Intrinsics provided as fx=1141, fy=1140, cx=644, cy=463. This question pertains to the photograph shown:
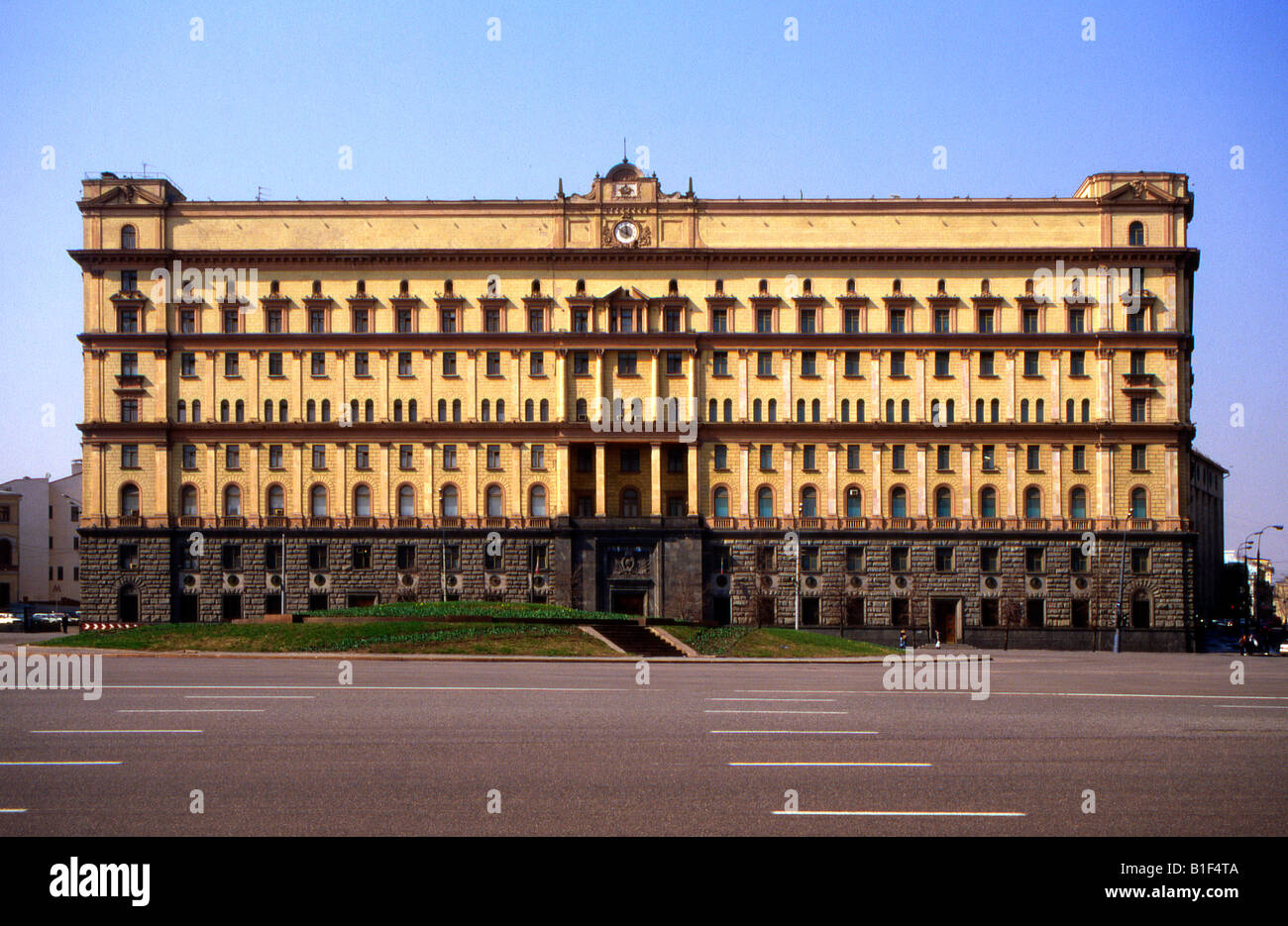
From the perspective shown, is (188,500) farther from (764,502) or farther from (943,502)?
(943,502)

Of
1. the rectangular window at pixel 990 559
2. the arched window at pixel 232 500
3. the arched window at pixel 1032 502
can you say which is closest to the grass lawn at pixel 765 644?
the rectangular window at pixel 990 559

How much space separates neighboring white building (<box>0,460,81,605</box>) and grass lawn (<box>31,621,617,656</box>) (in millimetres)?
74882

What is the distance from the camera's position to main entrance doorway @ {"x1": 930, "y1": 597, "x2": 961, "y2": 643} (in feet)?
226

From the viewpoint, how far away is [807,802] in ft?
43.2

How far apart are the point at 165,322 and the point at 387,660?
1644 inches

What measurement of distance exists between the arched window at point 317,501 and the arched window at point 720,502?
78.6ft

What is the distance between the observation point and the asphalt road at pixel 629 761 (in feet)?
40.4

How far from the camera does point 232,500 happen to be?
70375 mm

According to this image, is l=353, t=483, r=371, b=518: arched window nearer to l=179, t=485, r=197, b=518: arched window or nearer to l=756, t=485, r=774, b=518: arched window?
l=179, t=485, r=197, b=518: arched window

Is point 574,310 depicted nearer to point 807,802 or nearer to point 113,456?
point 113,456

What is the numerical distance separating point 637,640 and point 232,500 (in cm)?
3526

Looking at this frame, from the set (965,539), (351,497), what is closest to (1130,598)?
(965,539)

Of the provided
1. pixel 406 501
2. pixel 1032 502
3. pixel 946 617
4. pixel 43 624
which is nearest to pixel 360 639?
pixel 406 501

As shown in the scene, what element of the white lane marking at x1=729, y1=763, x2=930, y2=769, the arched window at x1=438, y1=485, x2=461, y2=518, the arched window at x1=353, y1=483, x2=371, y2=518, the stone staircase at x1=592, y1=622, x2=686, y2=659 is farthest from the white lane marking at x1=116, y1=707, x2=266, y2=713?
the arched window at x1=353, y1=483, x2=371, y2=518
